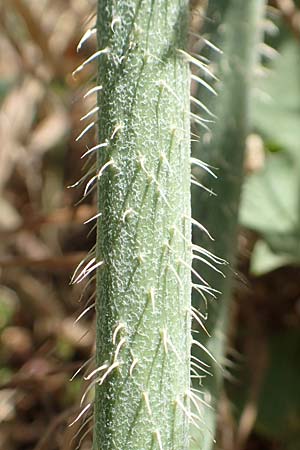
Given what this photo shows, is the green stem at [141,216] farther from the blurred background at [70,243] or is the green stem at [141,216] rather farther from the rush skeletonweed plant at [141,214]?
the blurred background at [70,243]

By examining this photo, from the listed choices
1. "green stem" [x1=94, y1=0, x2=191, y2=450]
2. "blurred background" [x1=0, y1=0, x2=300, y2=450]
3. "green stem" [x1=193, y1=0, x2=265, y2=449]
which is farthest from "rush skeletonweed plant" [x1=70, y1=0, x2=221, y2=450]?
"blurred background" [x1=0, y1=0, x2=300, y2=450]

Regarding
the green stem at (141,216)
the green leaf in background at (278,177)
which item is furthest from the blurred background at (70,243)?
the green stem at (141,216)

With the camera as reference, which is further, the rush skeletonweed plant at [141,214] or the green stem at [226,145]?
the green stem at [226,145]

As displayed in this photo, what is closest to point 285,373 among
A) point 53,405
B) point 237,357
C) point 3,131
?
point 237,357

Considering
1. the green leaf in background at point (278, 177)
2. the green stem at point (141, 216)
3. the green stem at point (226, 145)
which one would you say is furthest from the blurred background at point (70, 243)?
the green stem at point (141, 216)

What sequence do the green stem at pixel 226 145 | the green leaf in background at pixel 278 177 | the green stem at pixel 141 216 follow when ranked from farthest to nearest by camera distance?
the green leaf in background at pixel 278 177 → the green stem at pixel 226 145 → the green stem at pixel 141 216

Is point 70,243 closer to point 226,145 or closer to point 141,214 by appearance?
point 226,145

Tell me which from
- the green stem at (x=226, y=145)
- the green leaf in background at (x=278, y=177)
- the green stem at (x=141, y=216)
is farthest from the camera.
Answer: the green leaf in background at (x=278, y=177)

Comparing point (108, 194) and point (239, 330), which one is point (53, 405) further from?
point (108, 194)
